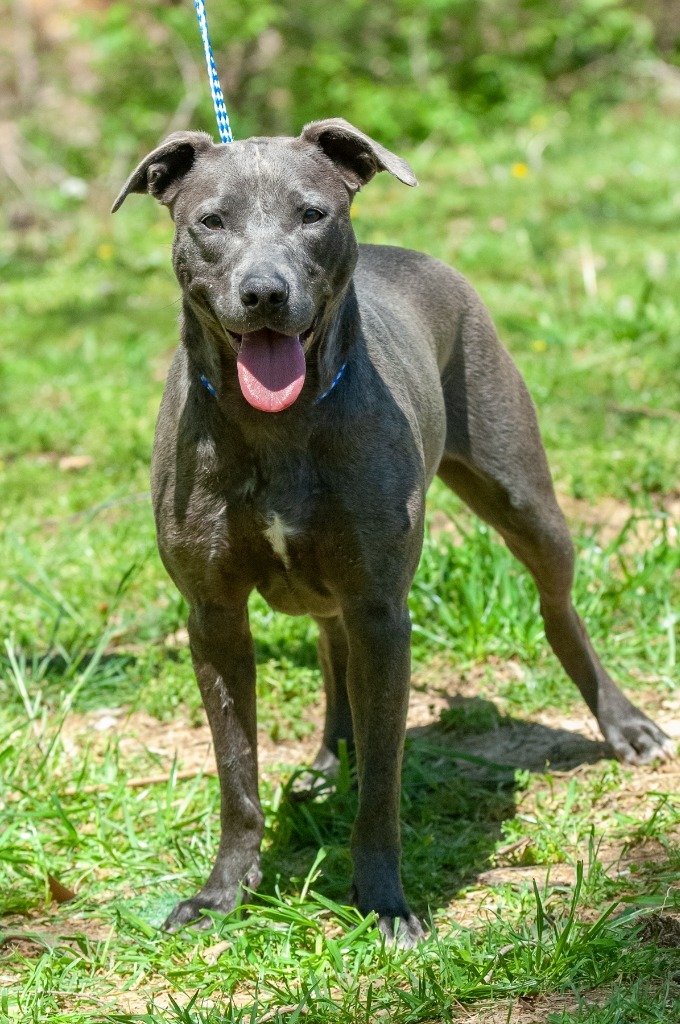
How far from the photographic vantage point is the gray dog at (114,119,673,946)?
3002 mm

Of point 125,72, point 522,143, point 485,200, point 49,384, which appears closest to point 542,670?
point 49,384

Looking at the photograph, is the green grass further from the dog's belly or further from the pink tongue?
Answer: the pink tongue

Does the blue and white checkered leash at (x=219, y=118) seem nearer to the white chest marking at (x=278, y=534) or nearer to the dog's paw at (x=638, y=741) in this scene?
the white chest marking at (x=278, y=534)

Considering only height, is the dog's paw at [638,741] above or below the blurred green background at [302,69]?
below

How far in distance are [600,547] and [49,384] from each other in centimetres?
350

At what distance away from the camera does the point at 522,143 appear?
10.6 meters

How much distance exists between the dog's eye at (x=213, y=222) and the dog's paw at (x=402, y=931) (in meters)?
1.74

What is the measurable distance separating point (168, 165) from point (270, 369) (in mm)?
684

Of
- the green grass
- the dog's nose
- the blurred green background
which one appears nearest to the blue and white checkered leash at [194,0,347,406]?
the dog's nose

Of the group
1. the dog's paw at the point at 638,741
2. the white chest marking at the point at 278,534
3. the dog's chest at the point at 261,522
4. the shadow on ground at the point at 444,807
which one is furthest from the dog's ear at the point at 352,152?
the dog's paw at the point at 638,741

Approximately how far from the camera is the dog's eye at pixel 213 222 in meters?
3.04

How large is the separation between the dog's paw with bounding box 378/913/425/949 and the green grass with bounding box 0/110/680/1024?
0.15ft

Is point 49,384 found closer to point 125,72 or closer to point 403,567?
point 403,567

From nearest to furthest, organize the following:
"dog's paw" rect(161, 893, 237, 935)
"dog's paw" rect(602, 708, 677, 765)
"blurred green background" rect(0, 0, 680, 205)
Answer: "dog's paw" rect(161, 893, 237, 935) < "dog's paw" rect(602, 708, 677, 765) < "blurred green background" rect(0, 0, 680, 205)
